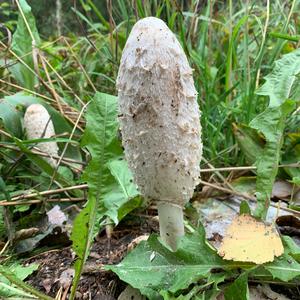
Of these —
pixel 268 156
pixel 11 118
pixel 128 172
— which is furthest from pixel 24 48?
pixel 268 156

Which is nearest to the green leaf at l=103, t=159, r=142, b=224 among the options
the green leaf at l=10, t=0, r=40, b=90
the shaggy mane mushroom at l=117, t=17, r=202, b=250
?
the shaggy mane mushroom at l=117, t=17, r=202, b=250

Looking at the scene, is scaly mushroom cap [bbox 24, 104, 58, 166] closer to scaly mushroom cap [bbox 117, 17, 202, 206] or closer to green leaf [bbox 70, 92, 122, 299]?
green leaf [bbox 70, 92, 122, 299]

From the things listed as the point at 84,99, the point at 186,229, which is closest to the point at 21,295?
the point at 186,229

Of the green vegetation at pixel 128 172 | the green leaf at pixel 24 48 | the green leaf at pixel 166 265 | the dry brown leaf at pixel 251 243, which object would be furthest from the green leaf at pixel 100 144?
the green leaf at pixel 24 48

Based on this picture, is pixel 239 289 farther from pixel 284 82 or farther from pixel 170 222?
pixel 284 82

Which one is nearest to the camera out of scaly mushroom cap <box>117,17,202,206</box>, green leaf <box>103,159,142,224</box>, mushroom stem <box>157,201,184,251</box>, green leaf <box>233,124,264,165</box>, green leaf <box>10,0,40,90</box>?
scaly mushroom cap <box>117,17,202,206</box>

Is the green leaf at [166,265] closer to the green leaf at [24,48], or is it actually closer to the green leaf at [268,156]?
the green leaf at [268,156]
